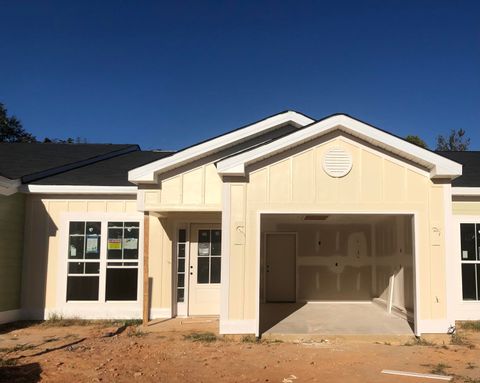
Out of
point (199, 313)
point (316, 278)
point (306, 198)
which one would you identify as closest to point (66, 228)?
point (199, 313)

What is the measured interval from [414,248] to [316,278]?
501cm

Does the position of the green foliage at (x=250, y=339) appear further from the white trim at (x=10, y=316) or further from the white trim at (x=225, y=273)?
the white trim at (x=10, y=316)

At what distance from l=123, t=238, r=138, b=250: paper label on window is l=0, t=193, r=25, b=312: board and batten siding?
239 cm

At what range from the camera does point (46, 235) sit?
440 inches

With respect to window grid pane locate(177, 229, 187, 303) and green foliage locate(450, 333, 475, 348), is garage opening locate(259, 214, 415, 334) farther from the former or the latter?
green foliage locate(450, 333, 475, 348)

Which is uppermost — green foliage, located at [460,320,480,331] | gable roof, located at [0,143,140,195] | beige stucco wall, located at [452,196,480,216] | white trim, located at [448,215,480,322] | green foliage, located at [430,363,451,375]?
gable roof, located at [0,143,140,195]

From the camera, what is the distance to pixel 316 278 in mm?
13656

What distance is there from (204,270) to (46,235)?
3.80m

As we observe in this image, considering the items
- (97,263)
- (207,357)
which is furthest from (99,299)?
(207,357)

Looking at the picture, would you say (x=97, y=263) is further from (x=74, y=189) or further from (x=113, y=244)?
(x=74, y=189)

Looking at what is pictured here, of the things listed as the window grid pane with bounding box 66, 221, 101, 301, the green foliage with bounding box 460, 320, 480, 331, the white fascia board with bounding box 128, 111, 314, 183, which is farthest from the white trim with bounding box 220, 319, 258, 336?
the green foliage with bounding box 460, 320, 480, 331

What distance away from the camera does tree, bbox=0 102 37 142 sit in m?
37.5

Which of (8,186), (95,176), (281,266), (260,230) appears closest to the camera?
(260,230)

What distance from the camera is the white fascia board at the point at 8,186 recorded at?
10.2m
